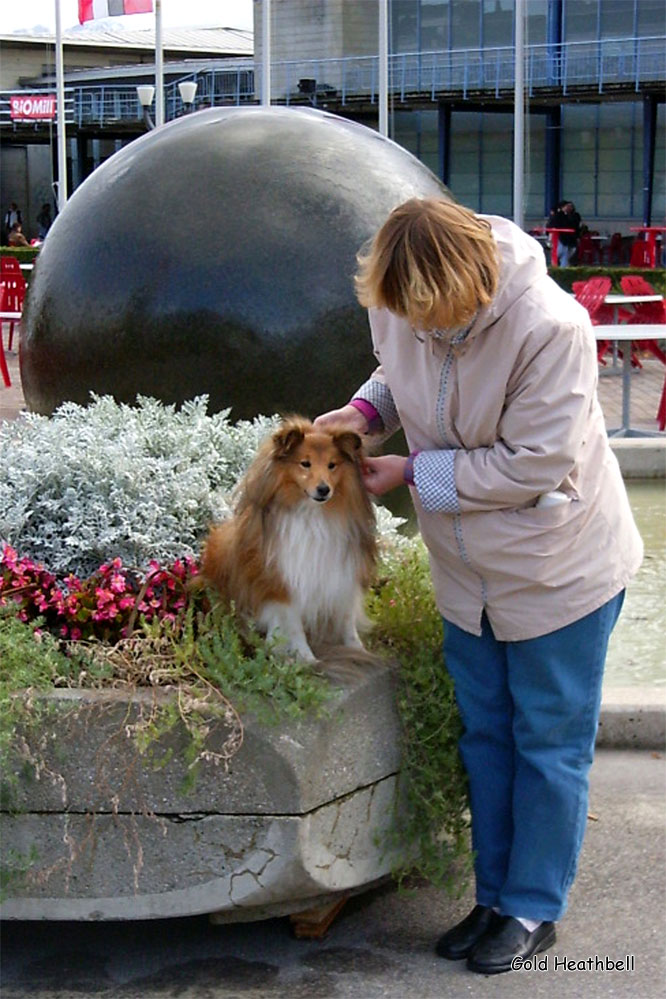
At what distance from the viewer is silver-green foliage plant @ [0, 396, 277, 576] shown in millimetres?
4730

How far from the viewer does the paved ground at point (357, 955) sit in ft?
12.6

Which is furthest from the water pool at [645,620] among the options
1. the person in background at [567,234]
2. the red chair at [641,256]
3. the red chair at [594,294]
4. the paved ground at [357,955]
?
the person in background at [567,234]

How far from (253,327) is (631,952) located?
8.81 ft

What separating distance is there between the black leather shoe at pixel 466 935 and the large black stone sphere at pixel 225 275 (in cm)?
222

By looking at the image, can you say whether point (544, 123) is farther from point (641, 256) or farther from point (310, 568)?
point (310, 568)

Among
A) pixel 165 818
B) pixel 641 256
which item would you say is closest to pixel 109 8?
pixel 641 256

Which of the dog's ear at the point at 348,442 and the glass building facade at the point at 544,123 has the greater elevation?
the glass building facade at the point at 544,123

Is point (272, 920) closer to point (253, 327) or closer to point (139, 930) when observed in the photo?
point (139, 930)

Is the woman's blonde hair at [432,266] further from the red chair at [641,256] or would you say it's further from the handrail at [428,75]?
the handrail at [428,75]

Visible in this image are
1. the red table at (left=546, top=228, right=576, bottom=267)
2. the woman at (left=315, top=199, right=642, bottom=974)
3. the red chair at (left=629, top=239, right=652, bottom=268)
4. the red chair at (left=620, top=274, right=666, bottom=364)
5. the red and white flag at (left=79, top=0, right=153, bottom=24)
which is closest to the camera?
the woman at (left=315, top=199, right=642, bottom=974)

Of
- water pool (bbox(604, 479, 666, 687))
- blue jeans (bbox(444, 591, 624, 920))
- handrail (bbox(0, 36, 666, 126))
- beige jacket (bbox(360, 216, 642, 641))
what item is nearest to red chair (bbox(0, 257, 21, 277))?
water pool (bbox(604, 479, 666, 687))

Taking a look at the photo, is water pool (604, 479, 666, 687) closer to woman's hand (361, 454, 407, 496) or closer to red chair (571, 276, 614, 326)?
woman's hand (361, 454, 407, 496)

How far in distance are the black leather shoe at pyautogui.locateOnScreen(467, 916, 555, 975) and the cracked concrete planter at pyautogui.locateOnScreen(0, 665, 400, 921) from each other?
466mm

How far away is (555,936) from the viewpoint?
13.4 feet
